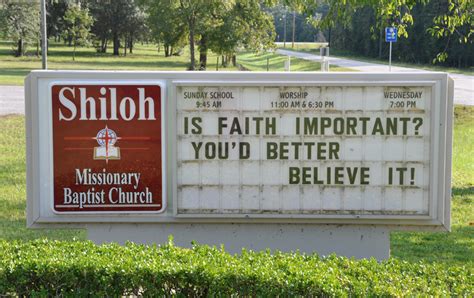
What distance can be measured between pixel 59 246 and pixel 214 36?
38.8 meters

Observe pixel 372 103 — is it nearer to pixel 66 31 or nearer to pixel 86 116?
pixel 86 116

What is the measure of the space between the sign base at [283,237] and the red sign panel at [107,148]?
348 millimetres

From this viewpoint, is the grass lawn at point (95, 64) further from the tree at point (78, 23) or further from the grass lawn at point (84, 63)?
the tree at point (78, 23)

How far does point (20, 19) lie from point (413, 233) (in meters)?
50.7

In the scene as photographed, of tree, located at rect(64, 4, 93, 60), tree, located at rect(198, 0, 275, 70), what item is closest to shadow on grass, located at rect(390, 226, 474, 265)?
tree, located at rect(198, 0, 275, 70)

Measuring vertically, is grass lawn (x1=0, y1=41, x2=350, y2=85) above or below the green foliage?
below

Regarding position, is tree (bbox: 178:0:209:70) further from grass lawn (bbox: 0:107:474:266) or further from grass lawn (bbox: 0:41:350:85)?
grass lawn (bbox: 0:107:474:266)

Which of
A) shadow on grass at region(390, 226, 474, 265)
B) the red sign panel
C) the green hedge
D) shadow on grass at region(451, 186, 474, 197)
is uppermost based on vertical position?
the red sign panel

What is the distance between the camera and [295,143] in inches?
251

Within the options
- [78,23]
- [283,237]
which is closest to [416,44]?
[78,23]

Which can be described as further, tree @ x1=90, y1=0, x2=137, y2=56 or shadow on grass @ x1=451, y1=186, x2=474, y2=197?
tree @ x1=90, y1=0, x2=137, y2=56

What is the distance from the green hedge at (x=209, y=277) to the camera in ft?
15.3

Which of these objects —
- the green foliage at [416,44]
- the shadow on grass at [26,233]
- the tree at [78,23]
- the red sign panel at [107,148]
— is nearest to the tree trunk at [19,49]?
→ the tree at [78,23]

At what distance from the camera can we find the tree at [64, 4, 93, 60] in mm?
57287
